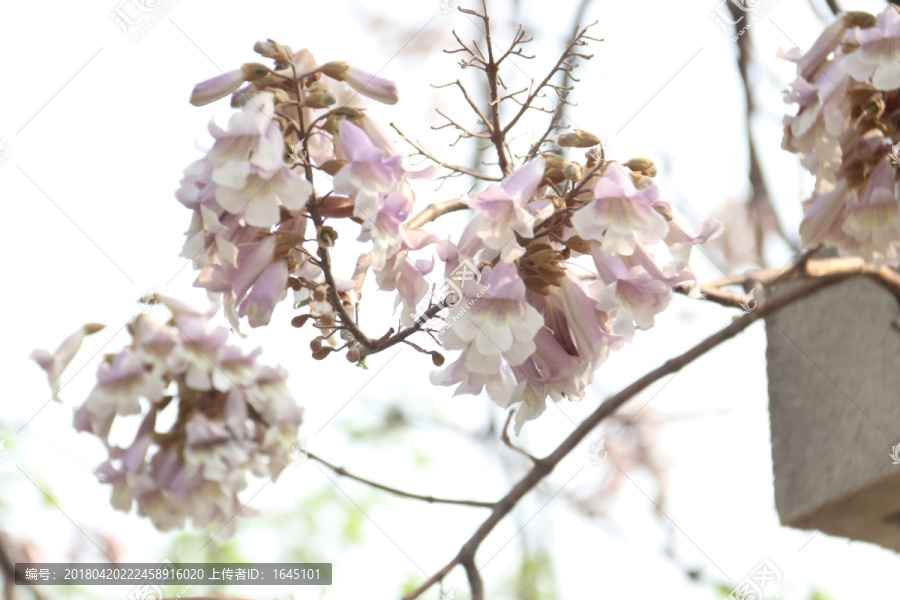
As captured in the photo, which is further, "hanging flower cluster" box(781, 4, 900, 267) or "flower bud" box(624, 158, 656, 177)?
"hanging flower cluster" box(781, 4, 900, 267)

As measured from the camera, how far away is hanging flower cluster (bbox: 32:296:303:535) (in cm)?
103

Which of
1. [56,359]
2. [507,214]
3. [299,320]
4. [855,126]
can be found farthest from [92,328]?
[855,126]

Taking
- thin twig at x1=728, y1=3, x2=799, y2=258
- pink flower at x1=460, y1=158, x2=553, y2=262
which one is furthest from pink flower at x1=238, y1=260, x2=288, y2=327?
thin twig at x1=728, y1=3, x2=799, y2=258

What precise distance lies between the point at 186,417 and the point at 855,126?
98cm

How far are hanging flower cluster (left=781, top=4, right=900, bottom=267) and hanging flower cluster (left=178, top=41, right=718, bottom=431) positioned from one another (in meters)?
0.43

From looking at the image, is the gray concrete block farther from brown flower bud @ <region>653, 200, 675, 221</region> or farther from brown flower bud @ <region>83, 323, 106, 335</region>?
brown flower bud @ <region>83, 323, 106, 335</region>

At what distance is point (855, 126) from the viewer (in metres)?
1.18

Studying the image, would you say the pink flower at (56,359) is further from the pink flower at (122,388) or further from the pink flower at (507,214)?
the pink flower at (507,214)

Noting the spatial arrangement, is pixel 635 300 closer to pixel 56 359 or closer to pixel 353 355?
pixel 353 355

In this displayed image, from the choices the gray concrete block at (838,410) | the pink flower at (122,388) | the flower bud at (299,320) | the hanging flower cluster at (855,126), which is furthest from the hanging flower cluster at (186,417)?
the gray concrete block at (838,410)

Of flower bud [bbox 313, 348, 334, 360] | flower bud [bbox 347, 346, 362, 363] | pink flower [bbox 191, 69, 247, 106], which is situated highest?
pink flower [bbox 191, 69, 247, 106]

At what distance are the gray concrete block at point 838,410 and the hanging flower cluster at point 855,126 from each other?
253 millimetres

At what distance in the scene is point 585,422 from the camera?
1.19 meters

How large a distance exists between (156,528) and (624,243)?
679mm
